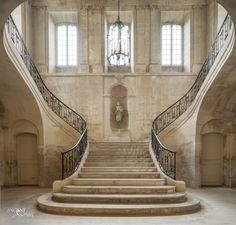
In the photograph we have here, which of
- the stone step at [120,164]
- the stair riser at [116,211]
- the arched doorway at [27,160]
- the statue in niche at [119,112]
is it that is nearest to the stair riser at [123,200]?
the stair riser at [116,211]

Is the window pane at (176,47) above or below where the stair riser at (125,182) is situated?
above

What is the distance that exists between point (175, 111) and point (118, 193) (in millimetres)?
6289

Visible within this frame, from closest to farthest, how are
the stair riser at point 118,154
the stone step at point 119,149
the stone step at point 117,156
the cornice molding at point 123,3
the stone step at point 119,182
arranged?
1. the stone step at point 119,182
2. the stone step at point 117,156
3. the stair riser at point 118,154
4. the stone step at point 119,149
5. the cornice molding at point 123,3

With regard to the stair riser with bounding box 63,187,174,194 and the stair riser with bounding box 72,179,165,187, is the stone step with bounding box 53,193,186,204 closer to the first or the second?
the stair riser with bounding box 63,187,174,194

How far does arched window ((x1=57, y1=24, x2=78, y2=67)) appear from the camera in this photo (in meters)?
16.2

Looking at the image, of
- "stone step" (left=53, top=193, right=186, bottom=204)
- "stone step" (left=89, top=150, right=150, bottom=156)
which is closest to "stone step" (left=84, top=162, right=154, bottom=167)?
"stone step" (left=89, top=150, right=150, bottom=156)

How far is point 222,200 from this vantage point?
979 centimetres

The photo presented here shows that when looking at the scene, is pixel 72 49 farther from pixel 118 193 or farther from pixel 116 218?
pixel 116 218

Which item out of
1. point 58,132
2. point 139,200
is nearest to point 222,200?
point 139,200

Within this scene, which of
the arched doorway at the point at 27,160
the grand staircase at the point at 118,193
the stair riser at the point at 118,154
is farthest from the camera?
the arched doorway at the point at 27,160

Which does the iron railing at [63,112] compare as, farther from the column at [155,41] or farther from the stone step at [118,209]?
the column at [155,41]

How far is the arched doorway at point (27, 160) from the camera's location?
1340cm

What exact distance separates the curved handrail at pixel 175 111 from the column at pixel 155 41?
2.17m

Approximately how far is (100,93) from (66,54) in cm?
274
